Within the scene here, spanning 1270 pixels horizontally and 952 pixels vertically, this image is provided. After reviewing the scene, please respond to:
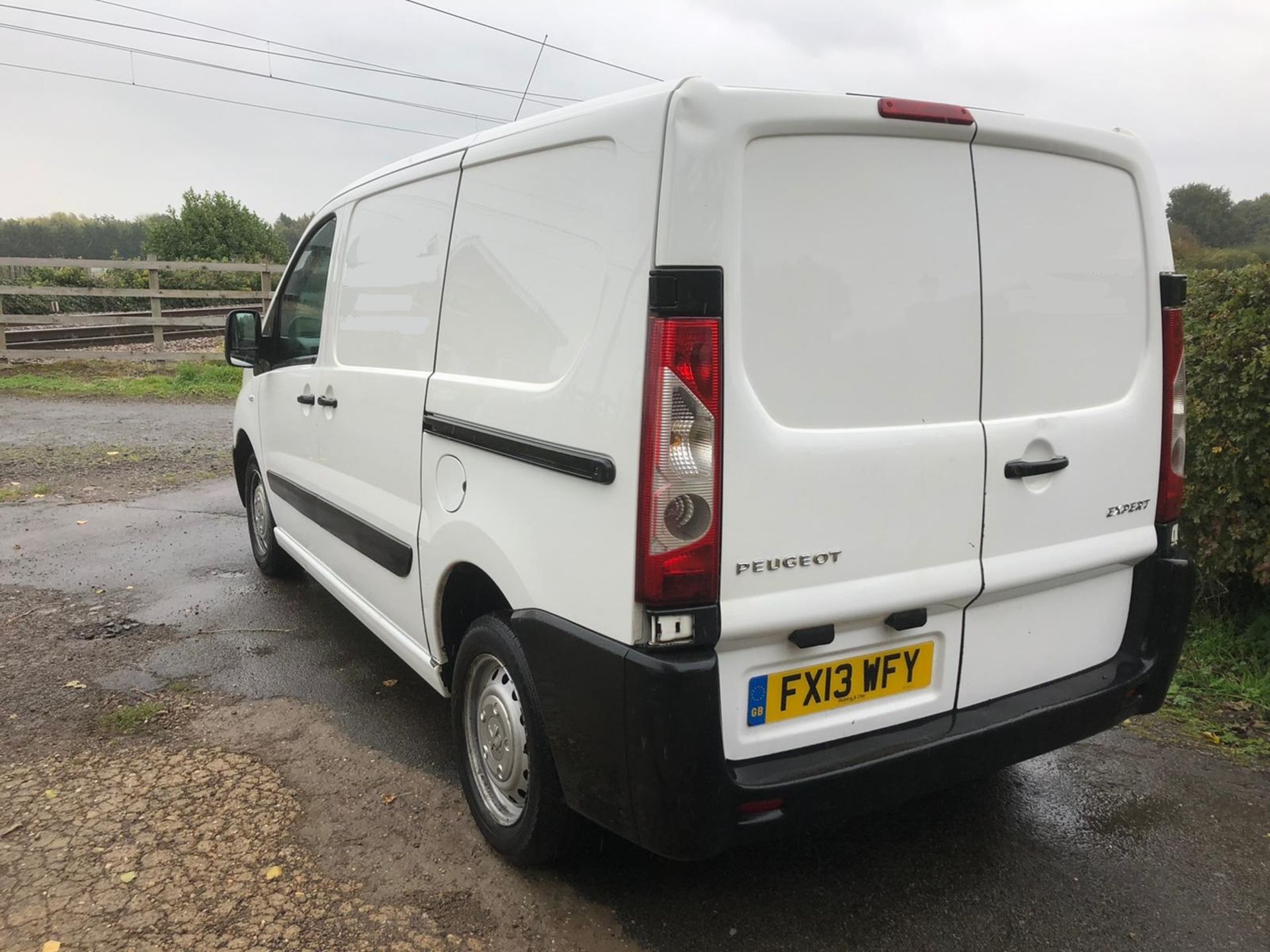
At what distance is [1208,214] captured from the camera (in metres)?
7.59

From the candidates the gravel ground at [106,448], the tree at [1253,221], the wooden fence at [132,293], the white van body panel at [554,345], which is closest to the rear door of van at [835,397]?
the white van body panel at [554,345]

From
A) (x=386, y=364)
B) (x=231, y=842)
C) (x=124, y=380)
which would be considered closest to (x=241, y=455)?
(x=386, y=364)

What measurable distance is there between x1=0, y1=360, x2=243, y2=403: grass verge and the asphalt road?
32.9ft

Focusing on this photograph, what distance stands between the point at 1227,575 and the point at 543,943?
3524mm

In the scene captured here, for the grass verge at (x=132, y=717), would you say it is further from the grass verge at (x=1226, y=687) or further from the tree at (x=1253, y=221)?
the tree at (x=1253, y=221)

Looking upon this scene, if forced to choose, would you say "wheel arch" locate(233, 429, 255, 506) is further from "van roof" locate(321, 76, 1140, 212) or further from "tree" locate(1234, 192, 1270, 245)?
"tree" locate(1234, 192, 1270, 245)

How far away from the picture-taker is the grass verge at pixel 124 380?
12.7m

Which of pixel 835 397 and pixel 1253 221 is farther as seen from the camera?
pixel 1253 221

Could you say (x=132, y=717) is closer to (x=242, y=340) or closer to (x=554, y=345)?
(x=242, y=340)

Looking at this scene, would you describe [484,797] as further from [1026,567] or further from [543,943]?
[1026,567]

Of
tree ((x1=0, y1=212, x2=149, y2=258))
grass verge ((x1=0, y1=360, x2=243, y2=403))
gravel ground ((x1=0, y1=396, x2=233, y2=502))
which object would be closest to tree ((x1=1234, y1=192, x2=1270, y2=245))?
gravel ground ((x1=0, y1=396, x2=233, y2=502))

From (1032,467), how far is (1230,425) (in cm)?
208

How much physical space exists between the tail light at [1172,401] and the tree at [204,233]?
3536cm

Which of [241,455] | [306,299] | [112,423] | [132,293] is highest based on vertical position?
[132,293]
